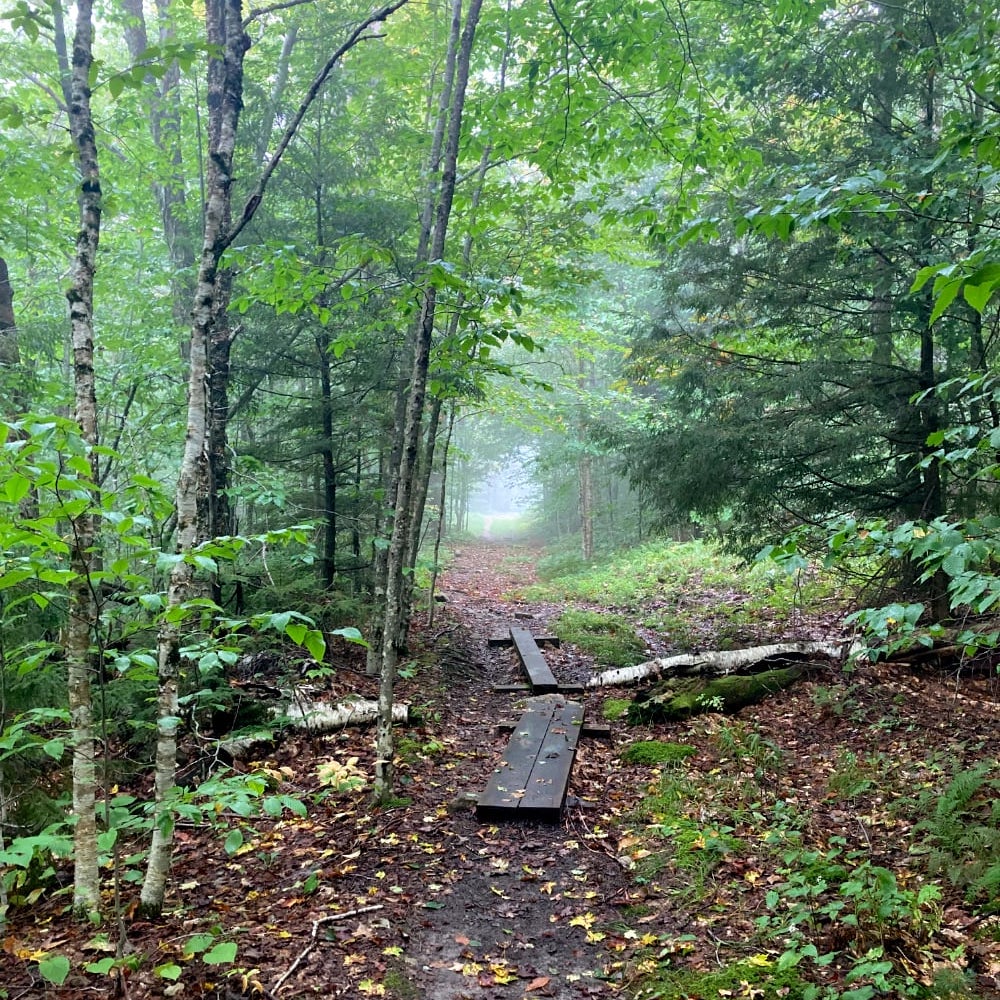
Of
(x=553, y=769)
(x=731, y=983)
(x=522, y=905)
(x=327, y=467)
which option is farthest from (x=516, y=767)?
(x=327, y=467)

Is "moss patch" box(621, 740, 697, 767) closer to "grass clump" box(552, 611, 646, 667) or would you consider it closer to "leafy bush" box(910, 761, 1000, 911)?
"leafy bush" box(910, 761, 1000, 911)

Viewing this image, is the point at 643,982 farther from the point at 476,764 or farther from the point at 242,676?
the point at 242,676

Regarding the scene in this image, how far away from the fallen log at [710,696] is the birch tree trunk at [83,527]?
582 cm

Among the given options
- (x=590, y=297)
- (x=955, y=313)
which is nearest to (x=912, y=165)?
(x=955, y=313)

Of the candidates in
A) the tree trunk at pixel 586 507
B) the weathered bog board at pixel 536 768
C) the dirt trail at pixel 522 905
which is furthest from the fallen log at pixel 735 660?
the tree trunk at pixel 586 507

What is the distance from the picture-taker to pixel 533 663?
10219 mm

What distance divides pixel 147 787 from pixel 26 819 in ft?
4.15

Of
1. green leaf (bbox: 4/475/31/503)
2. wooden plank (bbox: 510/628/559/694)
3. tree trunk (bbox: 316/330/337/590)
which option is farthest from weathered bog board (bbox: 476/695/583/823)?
green leaf (bbox: 4/475/31/503)

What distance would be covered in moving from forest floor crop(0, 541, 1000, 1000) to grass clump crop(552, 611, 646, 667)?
3.17 metres

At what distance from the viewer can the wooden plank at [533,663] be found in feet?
30.4

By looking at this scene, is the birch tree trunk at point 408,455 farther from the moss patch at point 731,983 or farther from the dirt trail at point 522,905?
the moss patch at point 731,983

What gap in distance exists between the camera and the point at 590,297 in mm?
21969

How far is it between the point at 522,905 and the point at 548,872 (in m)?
0.46

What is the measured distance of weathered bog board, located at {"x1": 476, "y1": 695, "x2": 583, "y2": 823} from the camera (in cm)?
569
